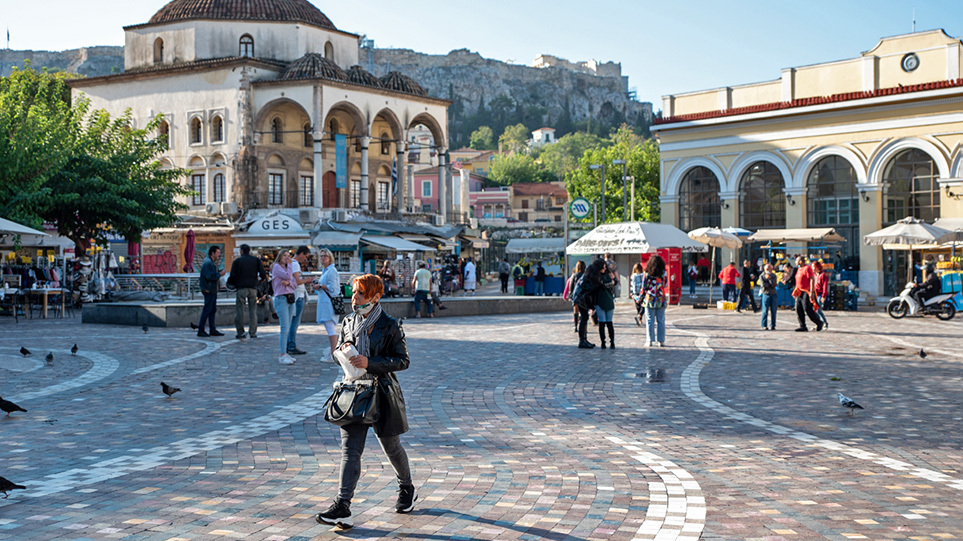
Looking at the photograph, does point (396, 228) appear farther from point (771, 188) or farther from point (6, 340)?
point (6, 340)

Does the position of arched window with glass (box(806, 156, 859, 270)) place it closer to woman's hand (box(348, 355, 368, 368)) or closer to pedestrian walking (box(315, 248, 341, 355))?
pedestrian walking (box(315, 248, 341, 355))

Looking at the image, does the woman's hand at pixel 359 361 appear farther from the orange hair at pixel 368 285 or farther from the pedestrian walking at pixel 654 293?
the pedestrian walking at pixel 654 293

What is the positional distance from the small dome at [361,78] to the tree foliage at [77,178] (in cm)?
1584

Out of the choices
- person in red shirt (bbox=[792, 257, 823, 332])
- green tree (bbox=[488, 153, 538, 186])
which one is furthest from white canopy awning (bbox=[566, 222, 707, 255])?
green tree (bbox=[488, 153, 538, 186])

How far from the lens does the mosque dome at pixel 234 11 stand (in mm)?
49688

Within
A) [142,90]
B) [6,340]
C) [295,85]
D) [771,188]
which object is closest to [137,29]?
[142,90]

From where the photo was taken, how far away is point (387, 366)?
5.71 m

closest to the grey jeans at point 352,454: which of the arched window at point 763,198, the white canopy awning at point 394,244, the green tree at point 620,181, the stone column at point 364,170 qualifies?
the white canopy awning at point 394,244

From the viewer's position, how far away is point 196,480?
22.0 feet

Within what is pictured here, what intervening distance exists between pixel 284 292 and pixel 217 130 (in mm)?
37213

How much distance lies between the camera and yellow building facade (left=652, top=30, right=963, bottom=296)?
112 feet

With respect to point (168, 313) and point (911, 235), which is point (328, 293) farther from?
point (911, 235)

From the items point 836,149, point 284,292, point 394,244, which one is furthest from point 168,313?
point 836,149

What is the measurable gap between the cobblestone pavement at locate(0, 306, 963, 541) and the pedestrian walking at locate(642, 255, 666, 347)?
1615mm
